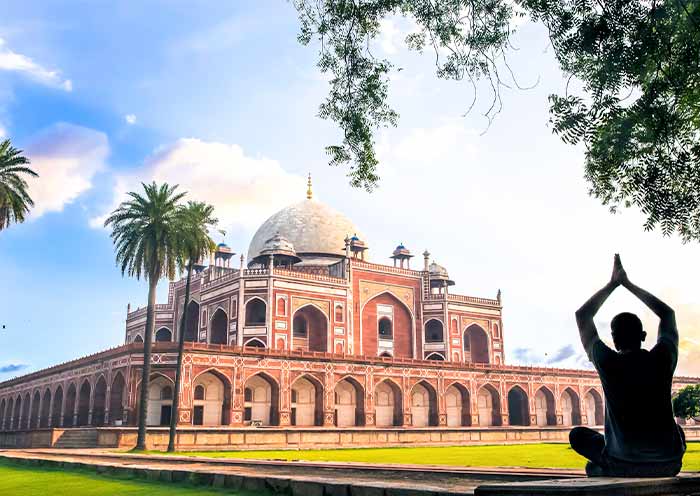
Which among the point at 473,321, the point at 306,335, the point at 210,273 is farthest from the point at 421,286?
the point at 210,273

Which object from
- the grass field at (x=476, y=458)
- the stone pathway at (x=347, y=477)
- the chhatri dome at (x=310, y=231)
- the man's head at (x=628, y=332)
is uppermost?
the chhatri dome at (x=310, y=231)

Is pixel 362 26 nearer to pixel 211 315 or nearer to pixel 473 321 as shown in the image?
pixel 211 315

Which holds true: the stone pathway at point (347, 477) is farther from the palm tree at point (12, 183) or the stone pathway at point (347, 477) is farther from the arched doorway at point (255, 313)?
the arched doorway at point (255, 313)

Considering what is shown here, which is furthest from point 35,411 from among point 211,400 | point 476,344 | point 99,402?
point 476,344

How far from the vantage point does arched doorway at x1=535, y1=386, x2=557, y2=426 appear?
48.4 meters

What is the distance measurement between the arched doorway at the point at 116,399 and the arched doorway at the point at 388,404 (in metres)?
14.3

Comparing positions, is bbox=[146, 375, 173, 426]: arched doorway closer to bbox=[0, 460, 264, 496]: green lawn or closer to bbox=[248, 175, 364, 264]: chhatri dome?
bbox=[248, 175, 364, 264]: chhatri dome

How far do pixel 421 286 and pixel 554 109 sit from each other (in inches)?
1699

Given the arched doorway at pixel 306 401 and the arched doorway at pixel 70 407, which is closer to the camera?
the arched doorway at pixel 306 401

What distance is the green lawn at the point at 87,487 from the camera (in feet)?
28.1

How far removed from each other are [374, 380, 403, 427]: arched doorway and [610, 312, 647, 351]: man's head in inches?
1439

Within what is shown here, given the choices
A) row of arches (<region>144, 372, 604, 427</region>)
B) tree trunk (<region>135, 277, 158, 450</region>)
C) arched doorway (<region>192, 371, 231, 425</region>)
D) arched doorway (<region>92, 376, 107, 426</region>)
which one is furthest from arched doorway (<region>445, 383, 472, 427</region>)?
tree trunk (<region>135, 277, 158, 450</region>)

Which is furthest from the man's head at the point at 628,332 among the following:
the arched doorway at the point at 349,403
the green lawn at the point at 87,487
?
the arched doorway at the point at 349,403

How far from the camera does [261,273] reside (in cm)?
4366
